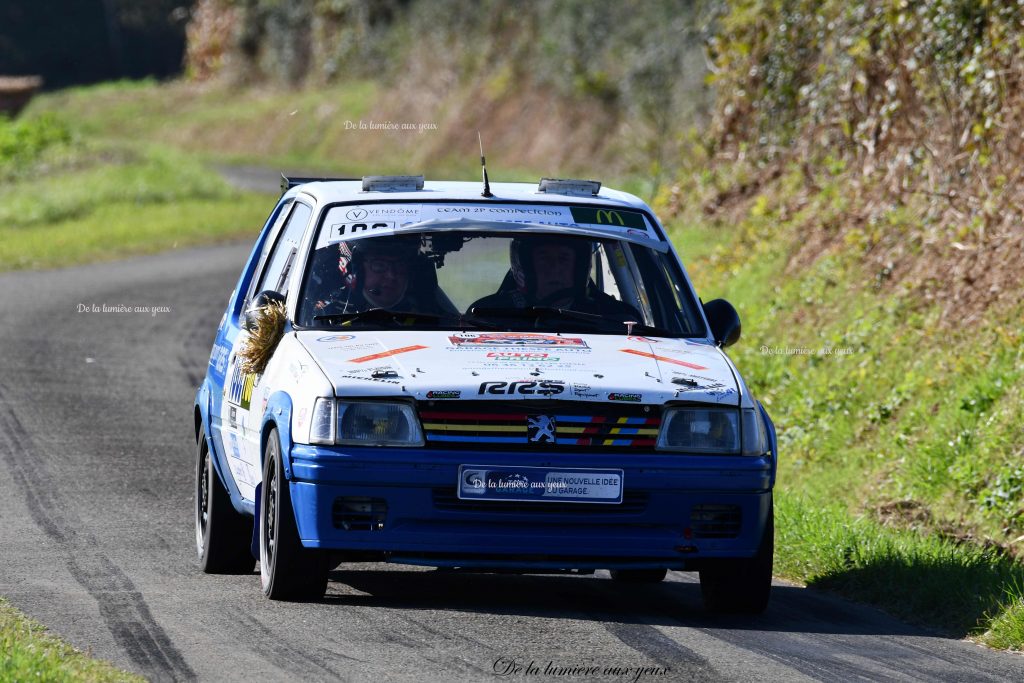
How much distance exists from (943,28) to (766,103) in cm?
386

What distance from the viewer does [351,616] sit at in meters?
7.03

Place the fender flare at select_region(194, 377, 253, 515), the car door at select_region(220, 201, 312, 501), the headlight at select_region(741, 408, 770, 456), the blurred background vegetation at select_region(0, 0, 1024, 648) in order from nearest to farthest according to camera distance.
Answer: the headlight at select_region(741, 408, 770, 456) < the car door at select_region(220, 201, 312, 501) < the fender flare at select_region(194, 377, 253, 515) < the blurred background vegetation at select_region(0, 0, 1024, 648)

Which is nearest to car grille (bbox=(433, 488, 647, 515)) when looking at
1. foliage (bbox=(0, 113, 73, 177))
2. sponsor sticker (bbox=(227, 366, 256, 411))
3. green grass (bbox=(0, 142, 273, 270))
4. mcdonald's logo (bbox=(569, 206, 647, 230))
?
sponsor sticker (bbox=(227, 366, 256, 411))

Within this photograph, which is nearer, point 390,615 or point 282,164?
point 390,615

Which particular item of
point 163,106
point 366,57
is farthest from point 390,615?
point 163,106

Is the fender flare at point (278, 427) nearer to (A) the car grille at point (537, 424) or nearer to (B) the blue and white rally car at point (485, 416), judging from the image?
(B) the blue and white rally car at point (485, 416)

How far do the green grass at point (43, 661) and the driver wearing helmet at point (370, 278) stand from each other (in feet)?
6.53

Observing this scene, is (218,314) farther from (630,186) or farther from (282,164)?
(282,164)

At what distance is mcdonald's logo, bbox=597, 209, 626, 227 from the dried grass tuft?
5.01 feet

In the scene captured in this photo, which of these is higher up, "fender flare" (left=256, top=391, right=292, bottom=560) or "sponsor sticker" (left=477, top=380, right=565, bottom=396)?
"sponsor sticker" (left=477, top=380, right=565, bottom=396)

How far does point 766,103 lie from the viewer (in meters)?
17.4

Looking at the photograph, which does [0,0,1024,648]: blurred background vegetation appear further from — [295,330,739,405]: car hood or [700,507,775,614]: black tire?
[295,330,739,405]: car hood

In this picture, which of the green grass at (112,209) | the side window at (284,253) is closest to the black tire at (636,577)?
the side window at (284,253)

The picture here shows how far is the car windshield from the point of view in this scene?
7.77 m
